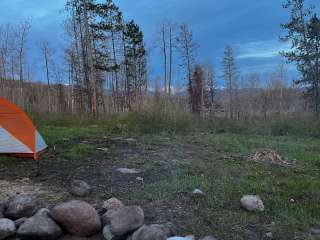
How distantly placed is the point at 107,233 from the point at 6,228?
849 millimetres

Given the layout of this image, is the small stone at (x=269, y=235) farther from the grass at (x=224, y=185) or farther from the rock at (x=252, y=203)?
the rock at (x=252, y=203)

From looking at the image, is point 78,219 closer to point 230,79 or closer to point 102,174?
point 102,174

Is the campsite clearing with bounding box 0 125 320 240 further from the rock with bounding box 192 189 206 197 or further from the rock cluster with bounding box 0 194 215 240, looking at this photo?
the rock cluster with bounding box 0 194 215 240

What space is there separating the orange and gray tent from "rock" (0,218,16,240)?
313cm

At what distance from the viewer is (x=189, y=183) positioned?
Answer: 416 cm

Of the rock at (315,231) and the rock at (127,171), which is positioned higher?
the rock at (127,171)

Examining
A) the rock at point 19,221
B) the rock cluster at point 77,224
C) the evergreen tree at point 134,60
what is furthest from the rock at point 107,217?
the evergreen tree at point 134,60

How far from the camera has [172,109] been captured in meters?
12.4

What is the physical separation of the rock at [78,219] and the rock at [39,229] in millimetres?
75

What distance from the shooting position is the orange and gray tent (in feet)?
19.4

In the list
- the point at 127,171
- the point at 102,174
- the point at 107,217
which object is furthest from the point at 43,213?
the point at 127,171

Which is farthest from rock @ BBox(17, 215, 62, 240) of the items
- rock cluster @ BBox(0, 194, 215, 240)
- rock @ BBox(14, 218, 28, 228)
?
rock @ BBox(14, 218, 28, 228)

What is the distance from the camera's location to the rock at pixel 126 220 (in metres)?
2.76

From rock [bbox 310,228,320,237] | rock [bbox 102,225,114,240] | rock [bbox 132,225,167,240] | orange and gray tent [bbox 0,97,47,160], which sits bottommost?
rock [bbox 310,228,320,237]
